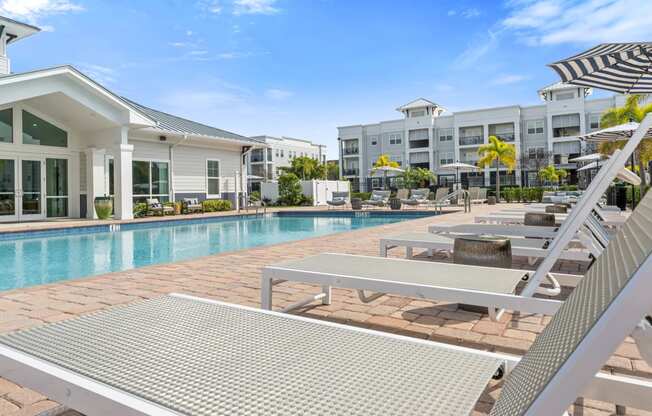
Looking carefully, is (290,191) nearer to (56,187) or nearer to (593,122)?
(56,187)

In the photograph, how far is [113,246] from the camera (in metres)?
9.26

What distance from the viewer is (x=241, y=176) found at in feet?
64.7

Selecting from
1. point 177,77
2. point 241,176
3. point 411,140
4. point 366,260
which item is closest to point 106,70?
point 177,77

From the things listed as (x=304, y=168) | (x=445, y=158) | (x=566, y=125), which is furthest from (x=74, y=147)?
(x=566, y=125)

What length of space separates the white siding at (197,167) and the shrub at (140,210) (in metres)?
2.06

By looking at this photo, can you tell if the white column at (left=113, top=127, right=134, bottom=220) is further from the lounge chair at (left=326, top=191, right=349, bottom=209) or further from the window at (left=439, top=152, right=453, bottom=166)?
the window at (left=439, top=152, right=453, bottom=166)

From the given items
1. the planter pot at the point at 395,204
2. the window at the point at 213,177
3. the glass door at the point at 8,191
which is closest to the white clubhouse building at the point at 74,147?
the glass door at the point at 8,191

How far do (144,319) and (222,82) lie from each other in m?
22.3

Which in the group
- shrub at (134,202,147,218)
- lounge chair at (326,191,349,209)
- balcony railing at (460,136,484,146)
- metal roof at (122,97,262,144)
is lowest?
shrub at (134,202,147,218)

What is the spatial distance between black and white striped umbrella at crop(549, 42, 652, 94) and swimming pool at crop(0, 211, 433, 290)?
6643 millimetres

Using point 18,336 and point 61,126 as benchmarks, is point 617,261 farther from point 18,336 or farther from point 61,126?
point 61,126

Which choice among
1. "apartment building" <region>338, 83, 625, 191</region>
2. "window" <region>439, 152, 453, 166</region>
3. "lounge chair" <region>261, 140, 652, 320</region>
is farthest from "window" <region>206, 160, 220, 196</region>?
"window" <region>439, 152, 453, 166</region>

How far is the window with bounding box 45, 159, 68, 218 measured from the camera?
13.6m

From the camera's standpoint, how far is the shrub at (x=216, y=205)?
17.3 metres
